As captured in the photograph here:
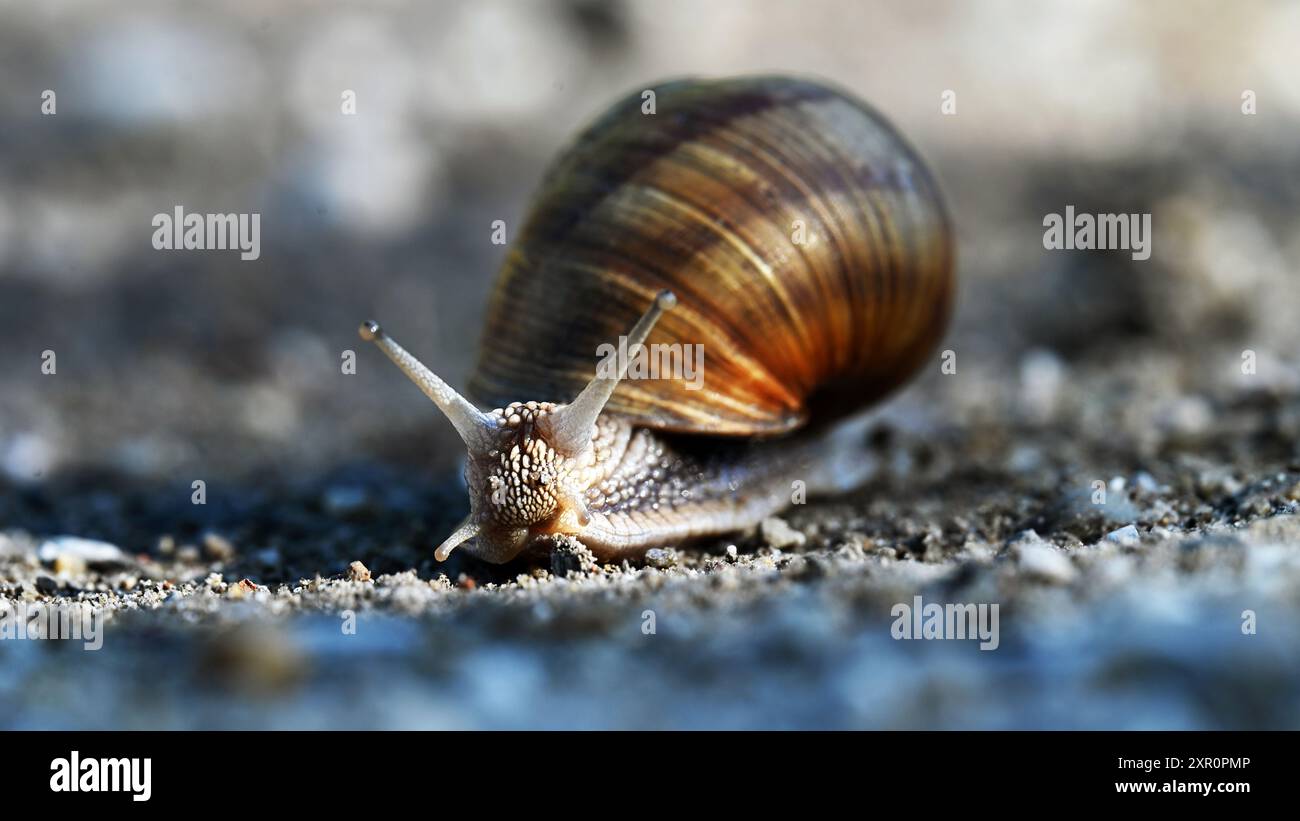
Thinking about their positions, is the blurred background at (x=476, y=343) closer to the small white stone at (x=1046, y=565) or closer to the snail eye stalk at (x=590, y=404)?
the small white stone at (x=1046, y=565)

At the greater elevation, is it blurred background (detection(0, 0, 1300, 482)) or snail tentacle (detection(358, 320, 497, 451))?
blurred background (detection(0, 0, 1300, 482))

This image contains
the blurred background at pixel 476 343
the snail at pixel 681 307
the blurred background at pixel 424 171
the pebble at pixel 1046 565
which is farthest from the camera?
the blurred background at pixel 424 171

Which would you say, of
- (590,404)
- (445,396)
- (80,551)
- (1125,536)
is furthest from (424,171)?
(1125,536)

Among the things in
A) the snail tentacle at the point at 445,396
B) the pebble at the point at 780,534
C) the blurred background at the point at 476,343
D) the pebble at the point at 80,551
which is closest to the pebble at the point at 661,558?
the pebble at the point at 780,534

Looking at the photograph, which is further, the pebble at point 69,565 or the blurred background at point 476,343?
the pebble at point 69,565

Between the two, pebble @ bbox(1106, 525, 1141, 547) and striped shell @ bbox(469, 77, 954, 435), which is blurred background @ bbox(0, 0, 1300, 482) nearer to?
striped shell @ bbox(469, 77, 954, 435)

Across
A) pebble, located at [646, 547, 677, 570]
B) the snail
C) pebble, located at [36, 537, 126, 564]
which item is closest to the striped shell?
the snail
